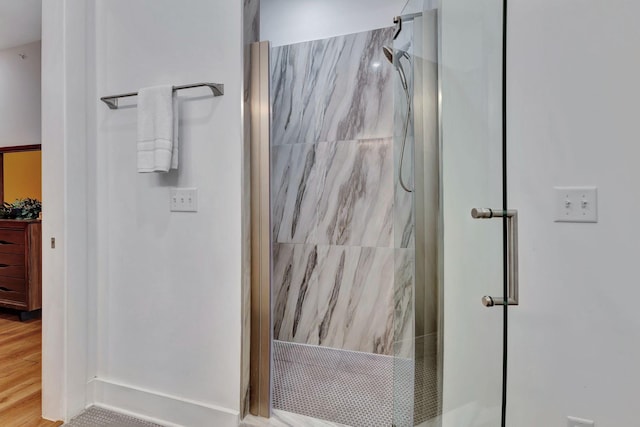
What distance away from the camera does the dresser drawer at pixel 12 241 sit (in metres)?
2.95

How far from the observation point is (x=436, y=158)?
1.14 m

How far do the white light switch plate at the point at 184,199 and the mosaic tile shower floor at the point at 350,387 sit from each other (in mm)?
1100

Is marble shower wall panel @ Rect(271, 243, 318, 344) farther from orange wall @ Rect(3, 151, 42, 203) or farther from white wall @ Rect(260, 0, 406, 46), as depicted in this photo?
orange wall @ Rect(3, 151, 42, 203)

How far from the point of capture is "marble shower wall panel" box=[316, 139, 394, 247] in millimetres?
2174

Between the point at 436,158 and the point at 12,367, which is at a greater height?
the point at 436,158

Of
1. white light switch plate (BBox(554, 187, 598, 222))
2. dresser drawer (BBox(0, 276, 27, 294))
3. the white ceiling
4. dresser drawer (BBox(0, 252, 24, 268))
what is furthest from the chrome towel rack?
dresser drawer (BBox(0, 276, 27, 294))

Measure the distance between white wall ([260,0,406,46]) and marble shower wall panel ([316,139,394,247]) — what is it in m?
0.83

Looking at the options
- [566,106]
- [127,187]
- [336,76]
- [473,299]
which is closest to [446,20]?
[566,106]

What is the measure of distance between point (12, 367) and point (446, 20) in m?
3.19

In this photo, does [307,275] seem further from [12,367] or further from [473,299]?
[12,367]

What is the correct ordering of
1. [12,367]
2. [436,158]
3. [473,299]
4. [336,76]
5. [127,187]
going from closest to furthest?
[473,299] < [436,158] < [127,187] < [12,367] < [336,76]

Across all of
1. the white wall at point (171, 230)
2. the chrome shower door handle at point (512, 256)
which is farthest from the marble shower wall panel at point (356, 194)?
the chrome shower door handle at point (512, 256)

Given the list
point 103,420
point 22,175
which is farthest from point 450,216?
point 22,175

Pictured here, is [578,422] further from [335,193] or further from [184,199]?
[184,199]
